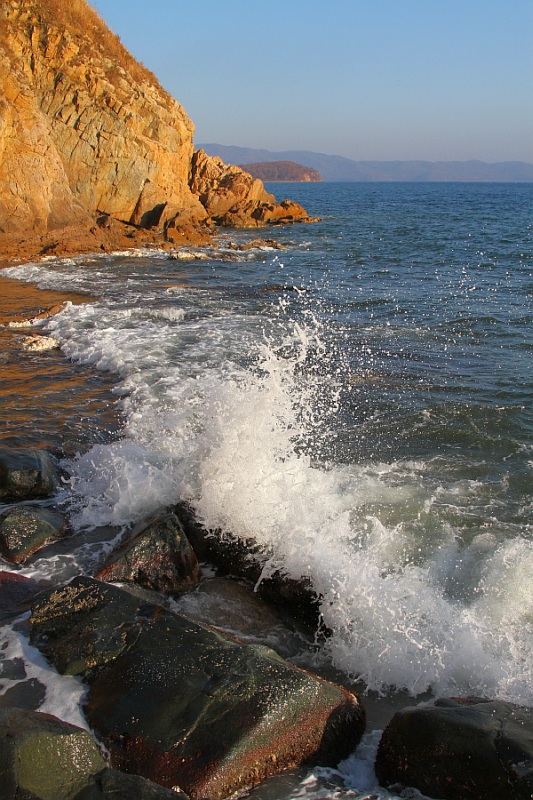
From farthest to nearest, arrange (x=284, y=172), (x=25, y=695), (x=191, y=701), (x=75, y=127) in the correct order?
→ (x=284, y=172), (x=75, y=127), (x=25, y=695), (x=191, y=701)

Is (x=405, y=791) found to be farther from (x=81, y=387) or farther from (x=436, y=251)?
(x=436, y=251)

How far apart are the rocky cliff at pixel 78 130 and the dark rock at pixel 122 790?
2224 centimetres

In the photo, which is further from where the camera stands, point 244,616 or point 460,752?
point 244,616

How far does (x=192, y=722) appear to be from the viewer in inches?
132

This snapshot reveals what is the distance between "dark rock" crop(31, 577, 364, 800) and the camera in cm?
325

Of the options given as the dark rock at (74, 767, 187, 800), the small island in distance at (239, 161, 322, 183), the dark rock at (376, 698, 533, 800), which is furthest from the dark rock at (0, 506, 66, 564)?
the small island in distance at (239, 161, 322, 183)

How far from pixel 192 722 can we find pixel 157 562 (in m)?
1.96

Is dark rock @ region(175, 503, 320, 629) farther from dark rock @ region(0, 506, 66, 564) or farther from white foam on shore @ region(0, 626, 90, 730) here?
white foam on shore @ region(0, 626, 90, 730)

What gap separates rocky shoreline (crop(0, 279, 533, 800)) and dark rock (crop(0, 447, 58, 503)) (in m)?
1.89

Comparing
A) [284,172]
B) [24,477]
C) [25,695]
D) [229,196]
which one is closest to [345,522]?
[25,695]

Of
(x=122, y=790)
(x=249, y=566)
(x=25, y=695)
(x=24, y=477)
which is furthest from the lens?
(x=24, y=477)

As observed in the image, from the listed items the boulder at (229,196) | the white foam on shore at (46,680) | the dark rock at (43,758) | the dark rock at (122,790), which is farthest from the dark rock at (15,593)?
the boulder at (229,196)

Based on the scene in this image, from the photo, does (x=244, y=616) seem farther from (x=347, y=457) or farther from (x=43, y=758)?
(x=347, y=457)

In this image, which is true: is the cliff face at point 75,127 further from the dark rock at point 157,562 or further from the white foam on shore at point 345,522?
the dark rock at point 157,562
